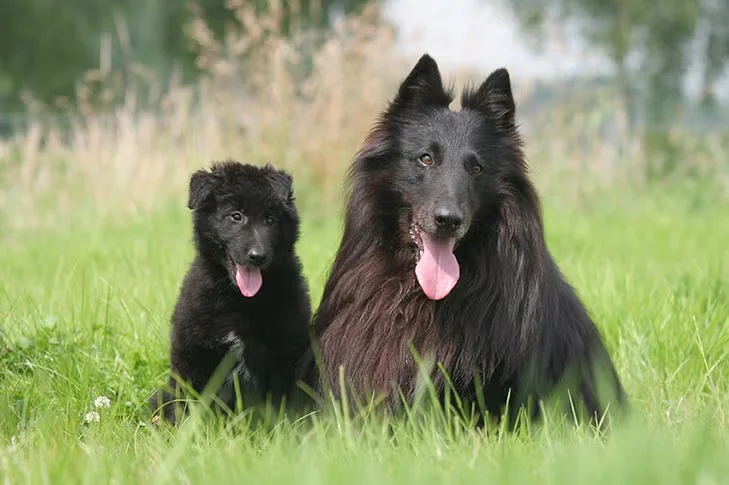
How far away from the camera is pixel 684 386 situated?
13.7 feet

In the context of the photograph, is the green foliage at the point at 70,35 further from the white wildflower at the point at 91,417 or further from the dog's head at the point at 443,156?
the white wildflower at the point at 91,417

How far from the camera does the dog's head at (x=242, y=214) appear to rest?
4180 mm

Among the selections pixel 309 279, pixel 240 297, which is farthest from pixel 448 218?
pixel 309 279

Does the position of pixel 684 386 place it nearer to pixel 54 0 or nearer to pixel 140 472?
pixel 140 472

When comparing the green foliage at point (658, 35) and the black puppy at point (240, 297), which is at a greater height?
the green foliage at point (658, 35)

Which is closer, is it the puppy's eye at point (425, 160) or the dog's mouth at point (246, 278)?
the puppy's eye at point (425, 160)

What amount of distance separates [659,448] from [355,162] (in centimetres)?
212

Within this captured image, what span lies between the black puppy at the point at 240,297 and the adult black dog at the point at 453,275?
31 centimetres

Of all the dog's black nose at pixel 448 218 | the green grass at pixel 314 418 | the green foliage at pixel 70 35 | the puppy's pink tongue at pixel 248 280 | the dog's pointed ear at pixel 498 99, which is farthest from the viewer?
the green foliage at pixel 70 35

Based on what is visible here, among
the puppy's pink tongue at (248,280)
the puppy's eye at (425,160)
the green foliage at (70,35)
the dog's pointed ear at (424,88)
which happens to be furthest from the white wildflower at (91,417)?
the green foliage at (70,35)

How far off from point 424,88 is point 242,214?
3.42 feet

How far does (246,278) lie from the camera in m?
4.20

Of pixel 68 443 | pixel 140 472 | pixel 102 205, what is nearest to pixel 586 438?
pixel 140 472

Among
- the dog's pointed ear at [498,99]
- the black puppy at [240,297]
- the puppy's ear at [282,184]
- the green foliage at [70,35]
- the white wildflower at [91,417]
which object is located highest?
the green foliage at [70,35]
